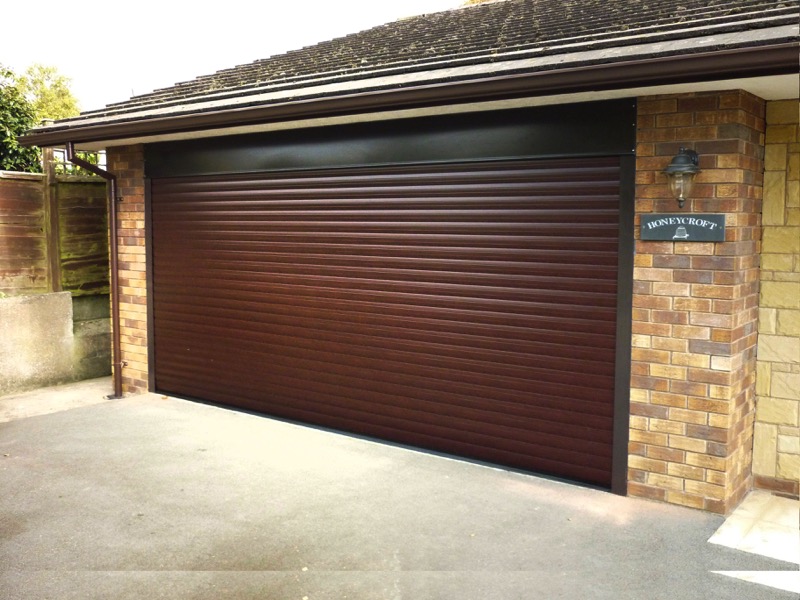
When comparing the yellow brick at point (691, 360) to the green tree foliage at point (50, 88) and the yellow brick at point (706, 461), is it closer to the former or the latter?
the yellow brick at point (706, 461)

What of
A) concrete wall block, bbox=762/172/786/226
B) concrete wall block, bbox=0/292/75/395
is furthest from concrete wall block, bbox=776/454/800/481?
concrete wall block, bbox=0/292/75/395

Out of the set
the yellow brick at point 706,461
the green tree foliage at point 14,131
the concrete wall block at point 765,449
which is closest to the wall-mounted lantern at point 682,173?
the yellow brick at point 706,461

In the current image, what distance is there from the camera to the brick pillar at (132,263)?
7.86 m

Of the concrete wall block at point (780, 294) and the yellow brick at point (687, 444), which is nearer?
the yellow brick at point (687, 444)

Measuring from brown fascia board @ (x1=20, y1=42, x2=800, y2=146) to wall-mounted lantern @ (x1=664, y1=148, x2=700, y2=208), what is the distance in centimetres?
53

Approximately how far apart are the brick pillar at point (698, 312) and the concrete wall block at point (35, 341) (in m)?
6.45

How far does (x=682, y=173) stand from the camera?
4469mm

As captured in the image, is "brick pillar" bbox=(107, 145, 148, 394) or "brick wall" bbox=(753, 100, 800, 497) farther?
"brick pillar" bbox=(107, 145, 148, 394)

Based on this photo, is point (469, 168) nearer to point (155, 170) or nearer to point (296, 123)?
point (296, 123)

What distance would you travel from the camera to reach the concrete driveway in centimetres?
371

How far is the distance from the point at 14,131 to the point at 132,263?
10.6 ft

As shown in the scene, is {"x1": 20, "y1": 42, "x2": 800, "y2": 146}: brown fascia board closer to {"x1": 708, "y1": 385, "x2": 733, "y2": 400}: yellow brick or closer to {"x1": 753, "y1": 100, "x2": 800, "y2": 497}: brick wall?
{"x1": 753, "y1": 100, "x2": 800, "y2": 497}: brick wall

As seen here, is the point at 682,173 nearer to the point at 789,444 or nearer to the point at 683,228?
the point at 683,228

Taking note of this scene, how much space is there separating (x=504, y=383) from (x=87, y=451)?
3.40 metres
